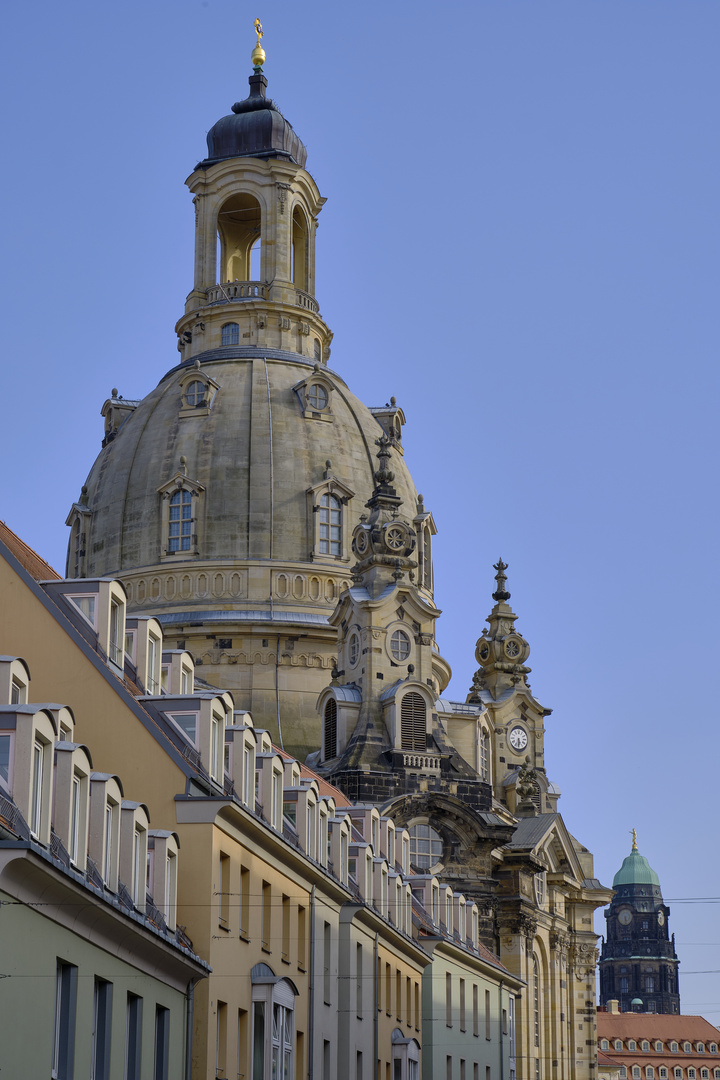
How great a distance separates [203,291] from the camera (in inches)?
4562

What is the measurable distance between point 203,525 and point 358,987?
5376 centimetres

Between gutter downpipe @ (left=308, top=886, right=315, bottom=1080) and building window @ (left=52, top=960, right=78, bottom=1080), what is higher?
gutter downpipe @ (left=308, top=886, right=315, bottom=1080)

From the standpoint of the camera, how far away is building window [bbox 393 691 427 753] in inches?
3691

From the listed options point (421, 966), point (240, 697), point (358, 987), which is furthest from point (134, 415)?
point (358, 987)

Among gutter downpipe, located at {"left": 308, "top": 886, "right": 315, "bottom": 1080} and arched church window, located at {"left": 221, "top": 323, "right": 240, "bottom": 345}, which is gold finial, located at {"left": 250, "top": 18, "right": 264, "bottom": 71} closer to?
arched church window, located at {"left": 221, "top": 323, "right": 240, "bottom": 345}

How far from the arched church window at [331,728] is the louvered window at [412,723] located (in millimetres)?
3200

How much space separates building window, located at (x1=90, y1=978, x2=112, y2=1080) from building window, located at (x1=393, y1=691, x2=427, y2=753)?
61.9 meters

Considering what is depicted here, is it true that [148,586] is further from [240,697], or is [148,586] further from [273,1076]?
[273,1076]

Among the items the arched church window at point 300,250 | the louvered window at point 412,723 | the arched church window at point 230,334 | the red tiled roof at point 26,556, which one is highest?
the arched church window at point 300,250

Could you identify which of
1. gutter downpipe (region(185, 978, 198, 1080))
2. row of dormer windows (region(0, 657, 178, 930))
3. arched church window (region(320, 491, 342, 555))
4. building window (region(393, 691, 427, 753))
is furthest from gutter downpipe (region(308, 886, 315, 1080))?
arched church window (region(320, 491, 342, 555))

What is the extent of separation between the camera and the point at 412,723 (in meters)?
94.2

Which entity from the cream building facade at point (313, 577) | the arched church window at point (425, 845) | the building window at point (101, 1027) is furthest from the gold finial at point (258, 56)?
the building window at point (101, 1027)

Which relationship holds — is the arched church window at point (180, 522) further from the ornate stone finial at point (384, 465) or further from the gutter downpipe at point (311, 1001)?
the gutter downpipe at point (311, 1001)

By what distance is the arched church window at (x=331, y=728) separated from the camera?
94562mm
